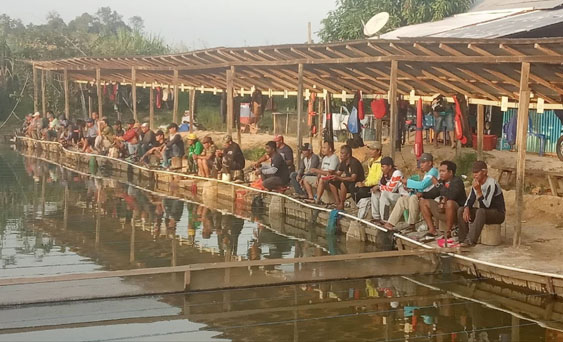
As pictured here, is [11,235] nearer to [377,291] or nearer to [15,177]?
[377,291]

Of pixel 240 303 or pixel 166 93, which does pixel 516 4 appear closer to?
pixel 166 93

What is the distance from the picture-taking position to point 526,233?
11.8m

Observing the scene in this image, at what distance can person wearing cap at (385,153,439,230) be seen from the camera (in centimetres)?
1141

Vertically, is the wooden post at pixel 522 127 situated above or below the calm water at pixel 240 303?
above

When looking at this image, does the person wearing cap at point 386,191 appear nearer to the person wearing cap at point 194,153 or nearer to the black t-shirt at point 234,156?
the black t-shirt at point 234,156

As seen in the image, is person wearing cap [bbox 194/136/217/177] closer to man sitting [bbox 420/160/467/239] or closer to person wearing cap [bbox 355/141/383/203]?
person wearing cap [bbox 355/141/383/203]

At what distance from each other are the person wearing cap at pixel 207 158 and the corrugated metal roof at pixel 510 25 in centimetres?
550

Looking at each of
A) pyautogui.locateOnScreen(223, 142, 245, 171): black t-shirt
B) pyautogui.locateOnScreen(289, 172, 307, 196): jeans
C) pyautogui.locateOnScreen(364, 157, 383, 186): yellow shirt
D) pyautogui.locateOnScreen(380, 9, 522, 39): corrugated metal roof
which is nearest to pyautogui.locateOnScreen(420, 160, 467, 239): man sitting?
pyautogui.locateOnScreen(364, 157, 383, 186): yellow shirt

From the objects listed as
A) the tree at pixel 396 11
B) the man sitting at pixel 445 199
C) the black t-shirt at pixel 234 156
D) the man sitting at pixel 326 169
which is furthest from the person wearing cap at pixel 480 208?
the tree at pixel 396 11

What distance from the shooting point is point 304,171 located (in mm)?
14680

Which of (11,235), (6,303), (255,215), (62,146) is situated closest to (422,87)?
(255,215)

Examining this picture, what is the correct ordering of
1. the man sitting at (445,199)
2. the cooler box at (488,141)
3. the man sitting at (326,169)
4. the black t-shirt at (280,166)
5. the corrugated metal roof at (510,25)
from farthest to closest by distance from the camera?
the cooler box at (488,141) → the corrugated metal roof at (510,25) → the black t-shirt at (280,166) → the man sitting at (326,169) → the man sitting at (445,199)

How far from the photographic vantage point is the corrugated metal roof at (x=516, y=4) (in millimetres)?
21425

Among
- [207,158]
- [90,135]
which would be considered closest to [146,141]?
[207,158]
